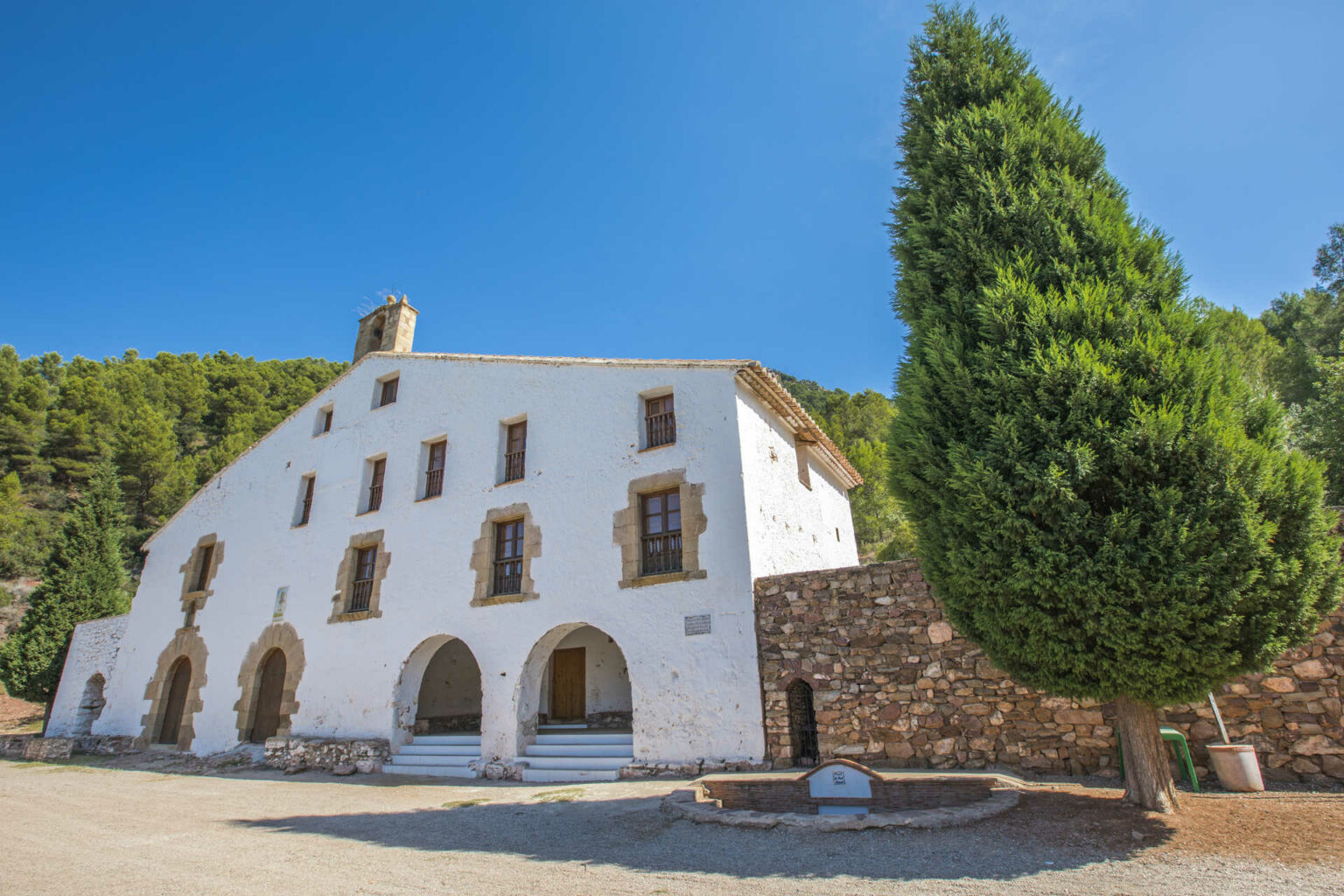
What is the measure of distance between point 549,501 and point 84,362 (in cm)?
5132

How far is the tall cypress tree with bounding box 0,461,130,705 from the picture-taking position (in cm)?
1958

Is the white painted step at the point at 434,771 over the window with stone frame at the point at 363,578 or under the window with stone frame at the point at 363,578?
under

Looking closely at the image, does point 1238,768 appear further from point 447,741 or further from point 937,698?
point 447,741

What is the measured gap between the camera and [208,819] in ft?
25.3

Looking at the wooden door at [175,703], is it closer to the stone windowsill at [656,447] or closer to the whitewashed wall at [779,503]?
the stone windowsill at [656,447]

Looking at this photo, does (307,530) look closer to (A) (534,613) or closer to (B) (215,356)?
(A) (534,613)

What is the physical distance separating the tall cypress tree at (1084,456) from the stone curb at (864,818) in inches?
46.2

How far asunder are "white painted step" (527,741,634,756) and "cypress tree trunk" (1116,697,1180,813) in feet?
22.0

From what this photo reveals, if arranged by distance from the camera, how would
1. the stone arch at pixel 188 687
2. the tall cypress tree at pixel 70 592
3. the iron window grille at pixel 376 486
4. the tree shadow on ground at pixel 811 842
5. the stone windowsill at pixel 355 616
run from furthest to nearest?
the tall cypress tree at pixel 70 592 < the stone arch at pixel 188 687 < the iron window grille at pixel 376 486 < the stone windowsill at pixel 355 616 < the tree shadow on ground at pixel 811 842

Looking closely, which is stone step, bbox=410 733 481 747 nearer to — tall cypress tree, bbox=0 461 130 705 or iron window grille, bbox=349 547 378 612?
iron window grille, bbox=349 547 378 612

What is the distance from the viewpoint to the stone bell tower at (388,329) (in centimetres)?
1758

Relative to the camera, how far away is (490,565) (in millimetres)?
12367

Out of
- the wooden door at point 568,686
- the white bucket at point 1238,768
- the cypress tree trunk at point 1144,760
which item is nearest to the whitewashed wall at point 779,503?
the cypress tree trunk at point 1144,760

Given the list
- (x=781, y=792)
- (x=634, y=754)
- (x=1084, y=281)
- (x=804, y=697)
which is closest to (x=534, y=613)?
(x=634, y=754)
